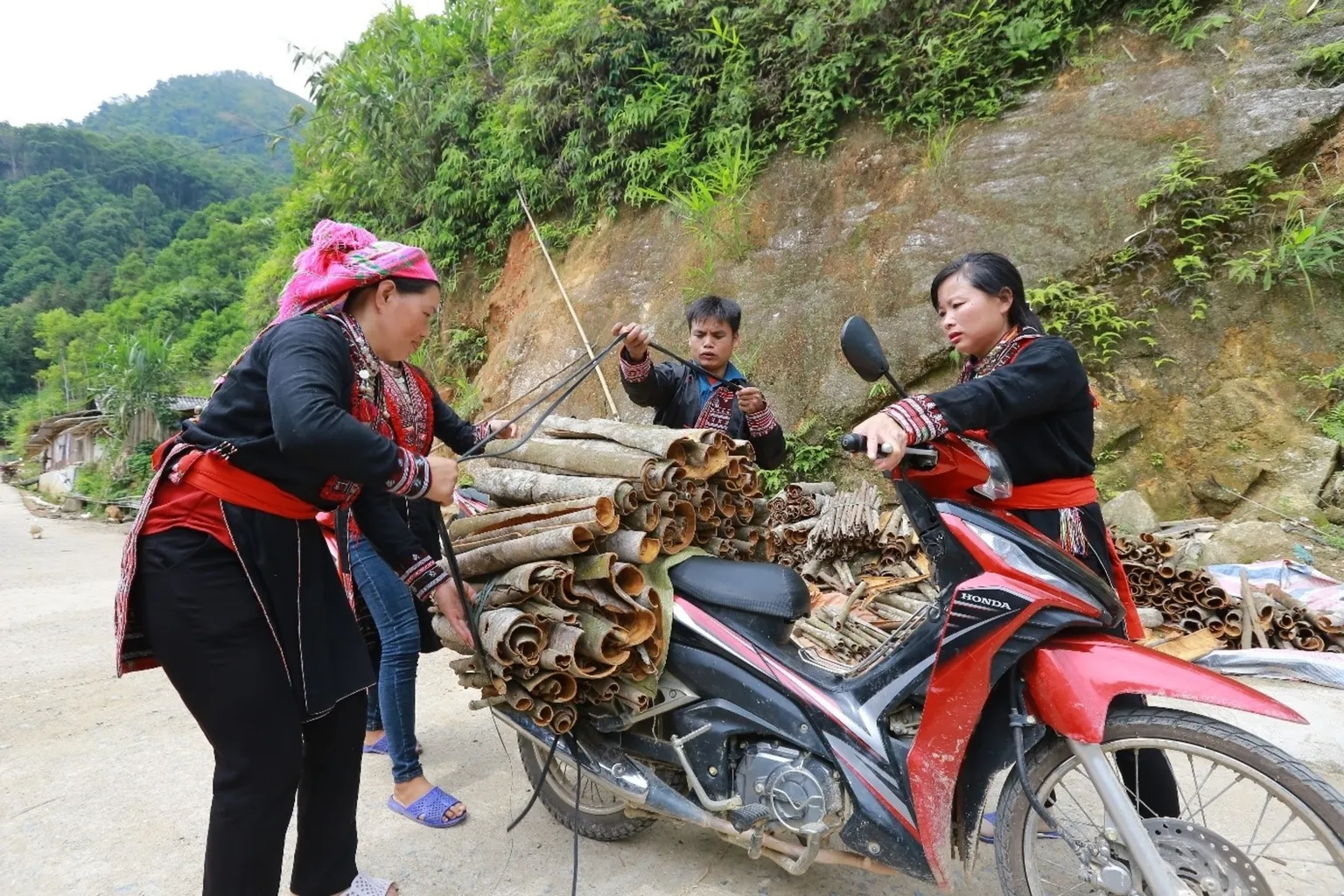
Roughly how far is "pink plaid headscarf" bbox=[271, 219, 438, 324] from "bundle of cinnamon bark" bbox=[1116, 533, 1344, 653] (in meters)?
A: 3.72

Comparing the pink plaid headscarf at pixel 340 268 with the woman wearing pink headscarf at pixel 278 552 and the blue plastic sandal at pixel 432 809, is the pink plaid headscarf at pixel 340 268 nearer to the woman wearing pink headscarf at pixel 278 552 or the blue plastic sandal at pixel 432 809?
the woman wearing pink headscarf at pixel 278 552

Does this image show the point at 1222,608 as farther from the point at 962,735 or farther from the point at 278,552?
the point at 278,552

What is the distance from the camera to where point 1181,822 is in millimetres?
1672

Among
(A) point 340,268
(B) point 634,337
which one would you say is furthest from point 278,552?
(B) point 634,337

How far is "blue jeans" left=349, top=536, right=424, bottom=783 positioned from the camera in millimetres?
2725

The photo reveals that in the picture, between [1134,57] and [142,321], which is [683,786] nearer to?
[1134,57]

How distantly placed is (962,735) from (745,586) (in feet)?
2.34

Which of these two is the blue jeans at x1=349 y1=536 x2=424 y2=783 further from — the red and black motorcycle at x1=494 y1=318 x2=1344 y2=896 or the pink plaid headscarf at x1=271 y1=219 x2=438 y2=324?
the pink plaid headscarf at x1=271 y1=219 x2=438 y2=324

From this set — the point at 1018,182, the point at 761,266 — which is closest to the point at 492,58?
the point at 761,266

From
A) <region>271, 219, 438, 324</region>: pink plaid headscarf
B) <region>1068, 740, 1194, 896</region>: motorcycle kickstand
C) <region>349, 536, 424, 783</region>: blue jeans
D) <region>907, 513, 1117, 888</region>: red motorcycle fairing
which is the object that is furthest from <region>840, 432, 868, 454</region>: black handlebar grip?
<region>349, 536, 424, 783</region>: blue jeans

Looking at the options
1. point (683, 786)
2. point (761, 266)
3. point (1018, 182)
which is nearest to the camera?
point (683, 786)

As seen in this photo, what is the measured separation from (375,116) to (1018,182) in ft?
31.1

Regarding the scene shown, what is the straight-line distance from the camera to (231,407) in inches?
71.2

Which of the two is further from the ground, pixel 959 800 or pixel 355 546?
pixel 355 546
